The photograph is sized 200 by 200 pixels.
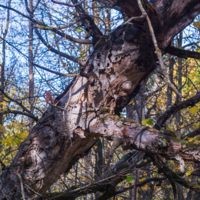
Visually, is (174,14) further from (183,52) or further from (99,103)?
(99,103)

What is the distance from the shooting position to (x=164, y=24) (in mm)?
1703

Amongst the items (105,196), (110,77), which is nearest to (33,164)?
(105,196)

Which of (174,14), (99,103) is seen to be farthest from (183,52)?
(99,103)

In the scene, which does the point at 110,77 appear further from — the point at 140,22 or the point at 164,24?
the point at 164,24

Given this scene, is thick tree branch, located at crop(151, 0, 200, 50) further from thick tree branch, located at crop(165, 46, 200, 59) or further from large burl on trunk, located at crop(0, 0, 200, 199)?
thick tree branch, located at crop(165, 46, 200, 59)

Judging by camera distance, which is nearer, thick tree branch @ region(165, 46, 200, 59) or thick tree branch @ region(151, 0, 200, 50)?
thick tree branch @ region(151, 0, 200, 50)

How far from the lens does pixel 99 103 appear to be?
6.21 ft

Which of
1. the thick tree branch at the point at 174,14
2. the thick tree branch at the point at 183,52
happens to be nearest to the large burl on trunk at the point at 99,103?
the thick tree branch at the point at 174,14

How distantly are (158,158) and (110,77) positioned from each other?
88 cm

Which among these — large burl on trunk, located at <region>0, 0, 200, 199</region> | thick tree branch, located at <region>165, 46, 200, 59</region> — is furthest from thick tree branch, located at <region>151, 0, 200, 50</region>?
thick tree branch, located at <region>165, 46, 200, 59</region>

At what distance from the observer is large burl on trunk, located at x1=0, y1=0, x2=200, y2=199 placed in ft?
5.56

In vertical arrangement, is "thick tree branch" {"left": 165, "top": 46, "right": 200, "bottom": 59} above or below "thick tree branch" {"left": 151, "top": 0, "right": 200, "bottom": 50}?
below

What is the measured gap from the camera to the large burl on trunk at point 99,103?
1693mm

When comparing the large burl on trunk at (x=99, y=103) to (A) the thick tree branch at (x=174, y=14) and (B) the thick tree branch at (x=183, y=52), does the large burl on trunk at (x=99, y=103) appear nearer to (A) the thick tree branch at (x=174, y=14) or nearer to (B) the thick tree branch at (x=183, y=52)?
(A) the thick tree branch at (x=174, y=14)
